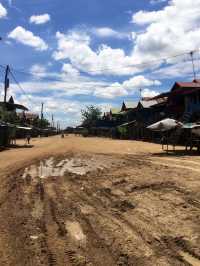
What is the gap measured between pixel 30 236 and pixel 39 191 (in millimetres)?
4770

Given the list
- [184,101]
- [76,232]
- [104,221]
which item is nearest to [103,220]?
[104,221]

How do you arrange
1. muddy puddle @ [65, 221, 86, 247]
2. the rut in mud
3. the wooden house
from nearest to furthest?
the rut in mud
muddy puddle @ [65, 221, 86, 247]
the wooden house

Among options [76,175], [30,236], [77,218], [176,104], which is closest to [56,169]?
[76,175]

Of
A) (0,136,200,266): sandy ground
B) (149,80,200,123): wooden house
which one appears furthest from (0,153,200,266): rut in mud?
(149,80,200,123): wooden house

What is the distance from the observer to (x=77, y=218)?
8.65 m

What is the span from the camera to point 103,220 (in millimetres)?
8406

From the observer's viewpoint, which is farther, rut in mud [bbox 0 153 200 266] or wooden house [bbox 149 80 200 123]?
wooden house [bbox 149 80 200 123]

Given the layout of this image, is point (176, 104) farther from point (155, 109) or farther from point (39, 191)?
point (39, 191)

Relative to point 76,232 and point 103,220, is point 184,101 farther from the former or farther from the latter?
point 76,232

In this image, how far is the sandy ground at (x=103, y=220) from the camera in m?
6.27

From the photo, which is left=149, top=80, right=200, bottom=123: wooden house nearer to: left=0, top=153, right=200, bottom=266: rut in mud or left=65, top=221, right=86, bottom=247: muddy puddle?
left=0, top=153, right=200, bottom=266: rut in mud

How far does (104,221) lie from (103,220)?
88mm

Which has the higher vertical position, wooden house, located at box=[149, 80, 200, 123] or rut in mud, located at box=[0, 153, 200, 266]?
wooden house, located at box=[149, 80, 200, 123]

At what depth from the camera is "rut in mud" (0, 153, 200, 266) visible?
626cm
